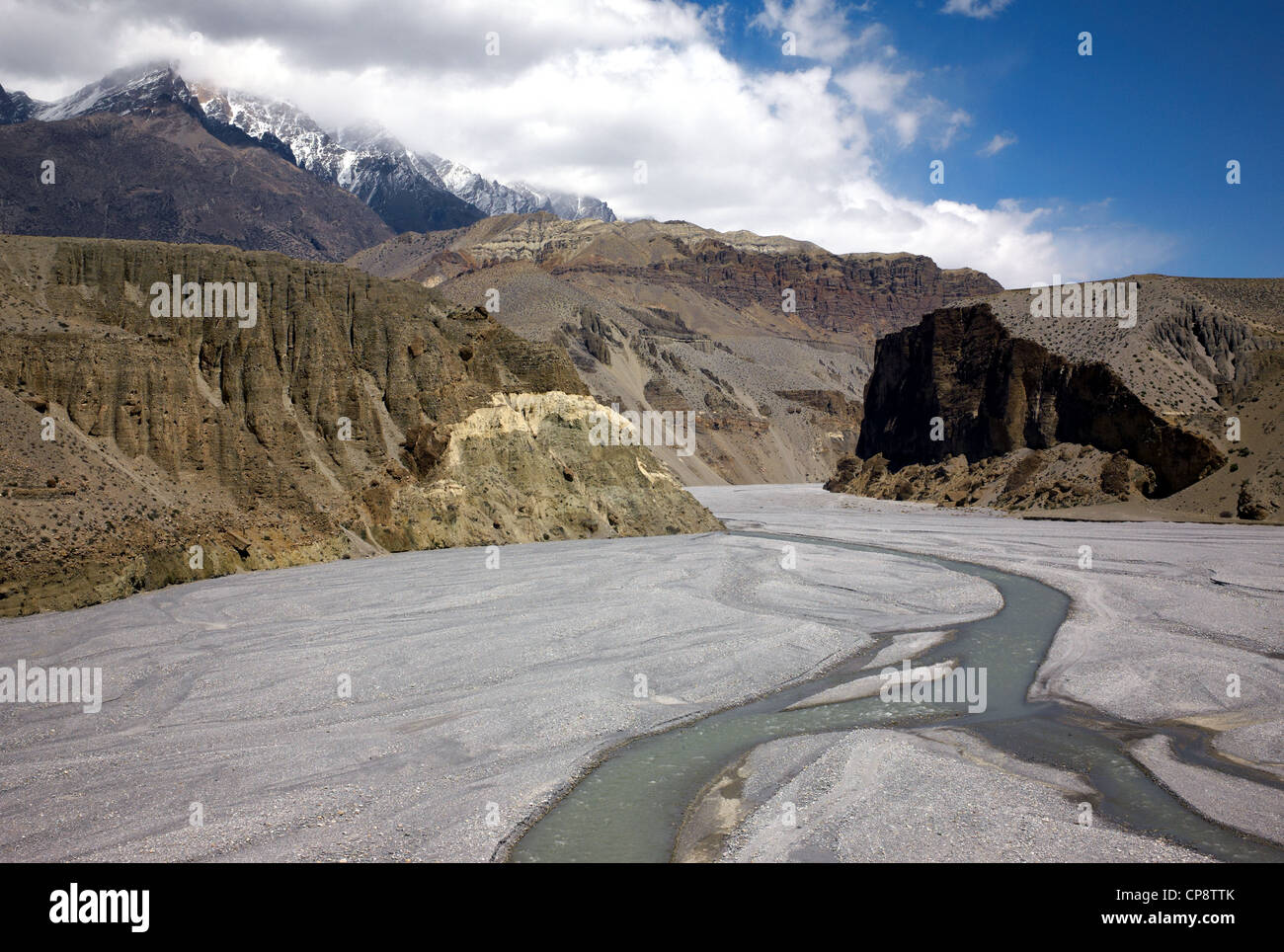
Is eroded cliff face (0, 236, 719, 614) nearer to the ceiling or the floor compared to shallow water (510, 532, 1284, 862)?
nearer to the ceiling

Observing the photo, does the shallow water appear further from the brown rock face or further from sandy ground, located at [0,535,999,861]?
the brown rock face

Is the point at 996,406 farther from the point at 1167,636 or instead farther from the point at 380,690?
the point at 380,690

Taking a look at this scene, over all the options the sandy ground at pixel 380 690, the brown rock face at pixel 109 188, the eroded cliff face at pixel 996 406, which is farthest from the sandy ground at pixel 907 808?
the brown rock face at pixel 109 188

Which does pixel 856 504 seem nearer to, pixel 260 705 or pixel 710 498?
pixel 710 498

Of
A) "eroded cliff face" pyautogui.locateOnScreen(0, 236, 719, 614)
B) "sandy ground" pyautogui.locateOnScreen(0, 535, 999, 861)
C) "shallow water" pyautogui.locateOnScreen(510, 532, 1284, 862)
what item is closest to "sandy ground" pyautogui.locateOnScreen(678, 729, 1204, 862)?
"shallow water" pyautogui.locateOnScreen(510, 532, 1284, 862)

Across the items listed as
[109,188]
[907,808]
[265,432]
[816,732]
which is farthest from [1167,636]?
[109,188]
